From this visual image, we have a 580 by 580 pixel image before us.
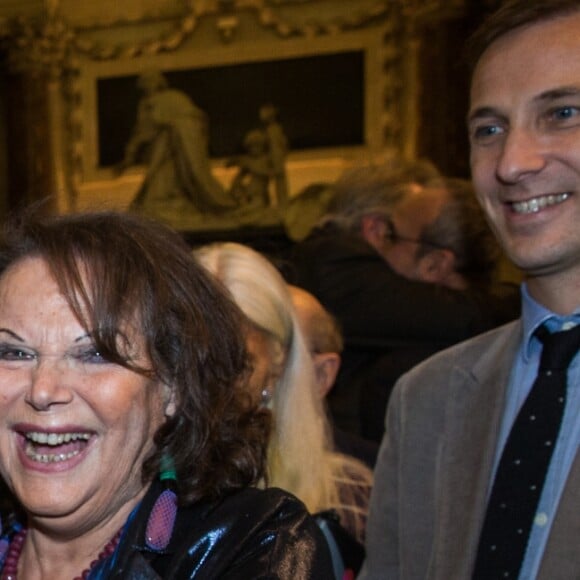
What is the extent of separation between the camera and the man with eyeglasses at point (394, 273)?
3293mm

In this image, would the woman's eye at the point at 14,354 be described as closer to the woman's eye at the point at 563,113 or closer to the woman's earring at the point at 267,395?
the woman's eye at the point at 563,113

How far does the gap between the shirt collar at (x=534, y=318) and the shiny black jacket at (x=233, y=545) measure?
1.87 ft

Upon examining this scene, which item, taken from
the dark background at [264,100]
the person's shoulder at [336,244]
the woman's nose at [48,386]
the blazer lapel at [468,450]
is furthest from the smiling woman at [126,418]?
the dark background at [264,100]

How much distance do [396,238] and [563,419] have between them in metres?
1.75

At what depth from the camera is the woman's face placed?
1.75 metres

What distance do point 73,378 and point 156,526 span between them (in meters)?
0.27

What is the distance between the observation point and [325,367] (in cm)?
326

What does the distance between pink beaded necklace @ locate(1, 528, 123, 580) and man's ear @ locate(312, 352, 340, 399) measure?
4.38 feet

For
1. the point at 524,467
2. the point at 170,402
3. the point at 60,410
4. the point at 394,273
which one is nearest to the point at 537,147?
the point at 524,467

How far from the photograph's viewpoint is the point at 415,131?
1070cm

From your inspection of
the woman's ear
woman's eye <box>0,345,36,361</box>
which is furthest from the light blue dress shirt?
woman's eye <box>0,345,36,361</box>

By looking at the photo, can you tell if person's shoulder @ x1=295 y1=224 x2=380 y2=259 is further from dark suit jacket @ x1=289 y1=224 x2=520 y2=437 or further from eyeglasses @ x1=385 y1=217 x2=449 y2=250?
eyeglasses @ x1=385 y1=217 x2=449 y2=250

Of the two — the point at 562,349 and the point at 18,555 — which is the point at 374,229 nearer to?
the point at 562,349

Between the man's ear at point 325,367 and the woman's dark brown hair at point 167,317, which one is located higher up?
the woman's dark brown hair at point 167,317
